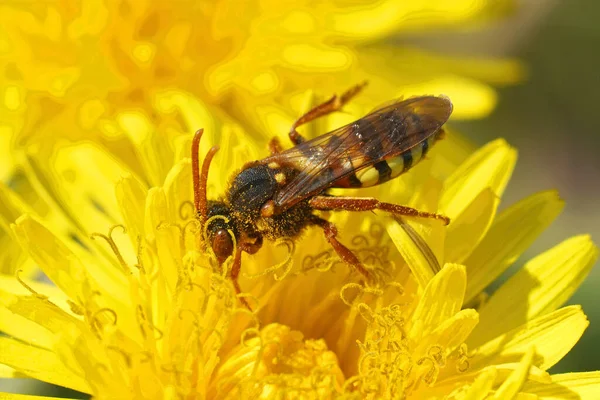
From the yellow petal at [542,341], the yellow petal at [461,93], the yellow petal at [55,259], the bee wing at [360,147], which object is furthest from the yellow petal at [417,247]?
the yellow petal at [461,93]

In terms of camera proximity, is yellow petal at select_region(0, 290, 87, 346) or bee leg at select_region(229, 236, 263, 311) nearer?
yellow petal at select_region(0, 290, 87, 346)

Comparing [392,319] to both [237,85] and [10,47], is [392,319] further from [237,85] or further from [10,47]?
[10,47]

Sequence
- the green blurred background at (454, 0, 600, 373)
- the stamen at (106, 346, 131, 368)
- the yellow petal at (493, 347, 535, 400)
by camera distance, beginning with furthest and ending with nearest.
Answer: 1. the green blurred background at (454, 0, 600, 373)
2. the stamen at (106, 346, 131, 368)
3. the yellow petal at (493, 347, 535, 400)

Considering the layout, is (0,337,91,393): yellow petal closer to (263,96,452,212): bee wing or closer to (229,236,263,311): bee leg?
(229,236,263,311): bee leg

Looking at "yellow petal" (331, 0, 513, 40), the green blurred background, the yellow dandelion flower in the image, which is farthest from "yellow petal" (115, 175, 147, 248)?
the green blurred background

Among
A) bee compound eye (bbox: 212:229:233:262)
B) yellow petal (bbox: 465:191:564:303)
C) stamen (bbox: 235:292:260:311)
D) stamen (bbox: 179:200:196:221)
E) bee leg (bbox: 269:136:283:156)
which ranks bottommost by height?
yellow petal (bbox: 465:191:564:303)

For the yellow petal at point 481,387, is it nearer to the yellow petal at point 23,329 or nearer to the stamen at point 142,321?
the stamen at point 142,321

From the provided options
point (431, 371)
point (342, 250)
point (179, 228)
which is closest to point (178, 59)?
point (179, 228)
